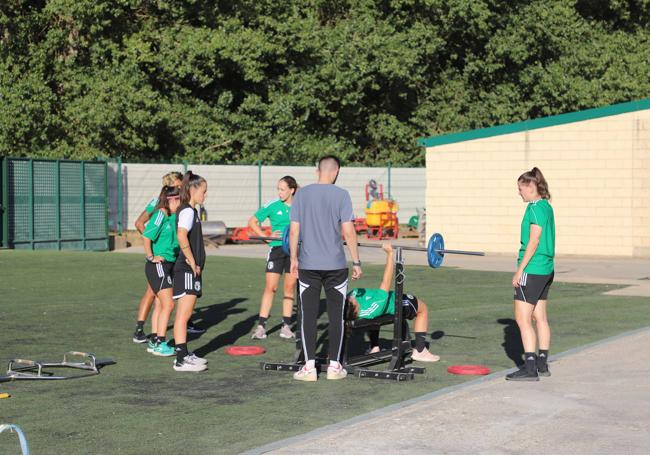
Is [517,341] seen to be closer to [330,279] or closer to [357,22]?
[330,279]

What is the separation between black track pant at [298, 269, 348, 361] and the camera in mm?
9117

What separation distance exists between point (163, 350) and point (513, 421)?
4239 millimetres

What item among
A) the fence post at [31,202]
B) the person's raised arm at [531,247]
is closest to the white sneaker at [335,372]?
the person's raised arm at [531,247]

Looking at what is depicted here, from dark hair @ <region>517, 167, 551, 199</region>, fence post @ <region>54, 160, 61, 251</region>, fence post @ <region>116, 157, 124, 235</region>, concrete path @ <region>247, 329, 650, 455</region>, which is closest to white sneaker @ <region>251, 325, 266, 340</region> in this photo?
concrete path @ <region>247, 329, 650, 455</region>

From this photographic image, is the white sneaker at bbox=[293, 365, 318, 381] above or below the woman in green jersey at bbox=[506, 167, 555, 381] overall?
below

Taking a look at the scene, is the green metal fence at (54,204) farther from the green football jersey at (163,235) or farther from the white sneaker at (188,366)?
the white sneaker at (188,366)

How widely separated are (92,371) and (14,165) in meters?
18.1

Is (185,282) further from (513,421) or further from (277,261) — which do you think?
(513,421)

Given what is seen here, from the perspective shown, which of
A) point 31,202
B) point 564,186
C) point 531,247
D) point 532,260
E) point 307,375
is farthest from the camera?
point 31,202

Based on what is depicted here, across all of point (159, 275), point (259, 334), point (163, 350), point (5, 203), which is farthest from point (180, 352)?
point (5, 203)

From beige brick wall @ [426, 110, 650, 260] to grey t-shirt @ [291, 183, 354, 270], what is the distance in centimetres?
1803

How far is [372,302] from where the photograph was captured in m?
9.68

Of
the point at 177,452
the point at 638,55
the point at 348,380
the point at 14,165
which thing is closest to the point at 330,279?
the point at 348,380

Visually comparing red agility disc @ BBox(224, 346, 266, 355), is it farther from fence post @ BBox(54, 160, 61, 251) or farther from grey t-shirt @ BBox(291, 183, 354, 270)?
fence post @ BBox(54, 160, 61, 251)
